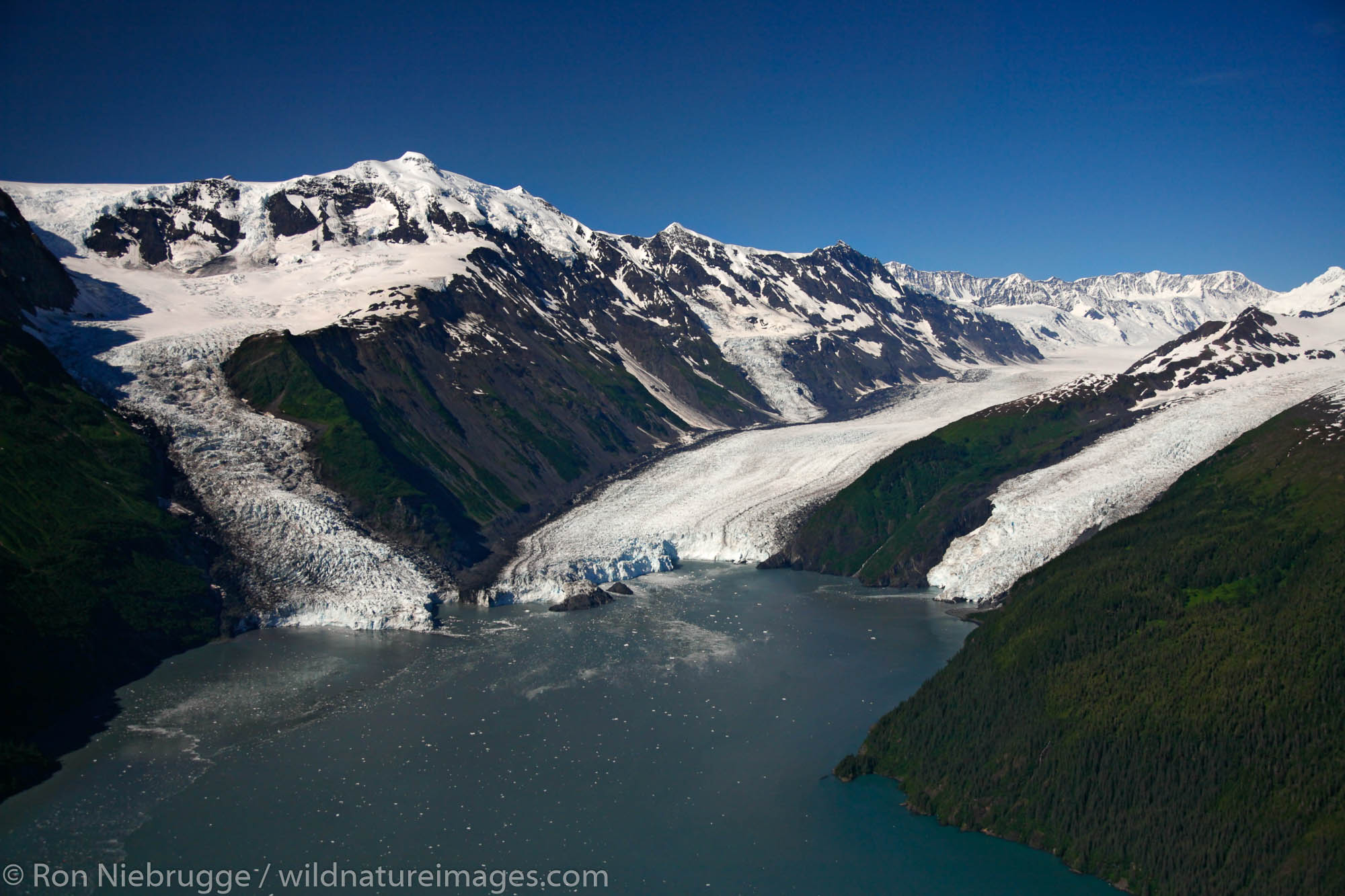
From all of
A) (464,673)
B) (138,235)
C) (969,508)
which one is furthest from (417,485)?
(138,235)

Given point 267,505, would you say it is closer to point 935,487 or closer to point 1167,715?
point 935,487

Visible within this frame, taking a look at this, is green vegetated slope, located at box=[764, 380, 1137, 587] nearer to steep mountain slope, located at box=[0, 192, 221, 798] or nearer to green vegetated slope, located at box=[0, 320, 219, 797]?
steep mountain slope, located at box=[0, 192, 221, 798]

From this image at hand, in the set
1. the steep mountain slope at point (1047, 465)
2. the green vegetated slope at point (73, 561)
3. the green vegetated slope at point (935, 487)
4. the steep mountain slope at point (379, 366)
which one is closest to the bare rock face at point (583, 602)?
the steep mountain slope at point (379, 366)

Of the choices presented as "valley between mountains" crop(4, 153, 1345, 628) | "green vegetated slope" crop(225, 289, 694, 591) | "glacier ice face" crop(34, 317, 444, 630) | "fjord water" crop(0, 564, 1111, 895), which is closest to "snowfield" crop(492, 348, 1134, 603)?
"valley between mountains" crop(4, 153, 1345, 628)

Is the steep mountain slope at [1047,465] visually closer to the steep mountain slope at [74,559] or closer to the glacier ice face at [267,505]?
the glacier ice face at [267,505]

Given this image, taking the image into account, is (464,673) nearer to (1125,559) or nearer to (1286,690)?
(1125,559)

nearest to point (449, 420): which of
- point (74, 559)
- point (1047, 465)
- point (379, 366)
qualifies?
point (379, 366)
